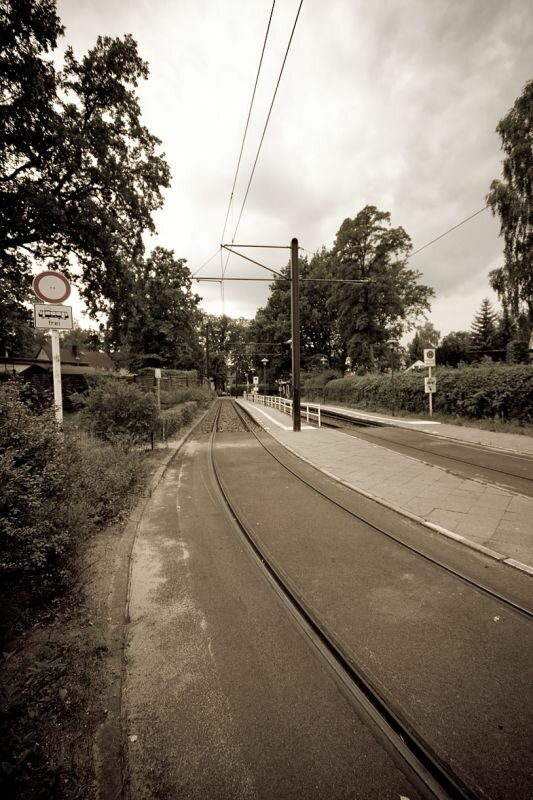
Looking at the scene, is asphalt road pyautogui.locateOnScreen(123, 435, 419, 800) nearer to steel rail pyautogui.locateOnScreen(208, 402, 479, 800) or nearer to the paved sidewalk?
steel rail pyautogui.locateOnScreen(208, 402, 479, 800)

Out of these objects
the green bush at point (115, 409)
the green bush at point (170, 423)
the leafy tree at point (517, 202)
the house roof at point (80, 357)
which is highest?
the leafy tree at point (517, 202)

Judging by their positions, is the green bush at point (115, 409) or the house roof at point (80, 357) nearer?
the green bush at point (115, 409)

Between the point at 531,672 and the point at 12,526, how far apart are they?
3.42 metres

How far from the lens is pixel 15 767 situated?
131 cm

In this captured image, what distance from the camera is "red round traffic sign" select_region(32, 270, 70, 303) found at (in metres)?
4.82

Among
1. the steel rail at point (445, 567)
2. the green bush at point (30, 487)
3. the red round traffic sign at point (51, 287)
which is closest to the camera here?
the green bush at point (30, 487)

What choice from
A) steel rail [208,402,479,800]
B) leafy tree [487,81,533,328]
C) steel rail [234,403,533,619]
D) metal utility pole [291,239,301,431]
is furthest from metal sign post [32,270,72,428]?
leafy tree [487,81,533,328]

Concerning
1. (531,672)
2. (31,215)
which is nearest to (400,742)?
(531,672)

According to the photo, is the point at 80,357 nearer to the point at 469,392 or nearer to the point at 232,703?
the point at 469,392

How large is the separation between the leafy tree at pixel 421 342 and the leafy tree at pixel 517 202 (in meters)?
39.6

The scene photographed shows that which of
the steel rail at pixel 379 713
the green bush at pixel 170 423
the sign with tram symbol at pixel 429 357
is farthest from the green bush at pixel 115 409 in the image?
the sign with tram symbol at pixel 429 357

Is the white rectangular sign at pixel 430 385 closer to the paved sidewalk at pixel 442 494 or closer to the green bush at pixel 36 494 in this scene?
the paved sidewalk at pixel 442 494

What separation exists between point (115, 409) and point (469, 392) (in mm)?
13473

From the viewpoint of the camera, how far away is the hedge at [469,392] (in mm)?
11898
